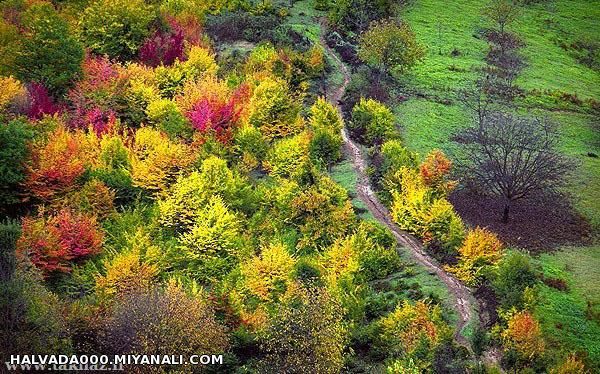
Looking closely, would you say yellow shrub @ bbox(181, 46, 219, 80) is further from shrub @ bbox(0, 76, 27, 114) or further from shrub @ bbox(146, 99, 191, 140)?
shrub @ bbox(0, 76, 27, 114)

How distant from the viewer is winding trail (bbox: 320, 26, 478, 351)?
48.2m

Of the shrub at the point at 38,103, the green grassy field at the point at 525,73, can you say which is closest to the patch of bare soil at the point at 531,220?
the green grassy field at the point at 525,73

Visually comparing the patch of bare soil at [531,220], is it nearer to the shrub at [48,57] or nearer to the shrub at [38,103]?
the shrub at [38,103]

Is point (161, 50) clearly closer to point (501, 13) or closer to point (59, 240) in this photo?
point (59, 240)

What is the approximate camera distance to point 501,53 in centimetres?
9744

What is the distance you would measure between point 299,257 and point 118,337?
1752cm

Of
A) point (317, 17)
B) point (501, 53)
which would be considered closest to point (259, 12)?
point (317, 17)

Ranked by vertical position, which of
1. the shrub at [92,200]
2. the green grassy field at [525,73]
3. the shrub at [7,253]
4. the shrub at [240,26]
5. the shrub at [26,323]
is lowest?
the green grassy field at [525,73]

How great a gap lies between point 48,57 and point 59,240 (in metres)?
30.7

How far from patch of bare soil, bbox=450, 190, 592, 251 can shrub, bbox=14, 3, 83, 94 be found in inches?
1730

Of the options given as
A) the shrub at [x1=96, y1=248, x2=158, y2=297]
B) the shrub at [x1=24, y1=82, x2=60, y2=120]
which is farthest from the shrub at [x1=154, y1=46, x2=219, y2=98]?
the shrub at [x1=96, y1=248, x2=158, y2=297]

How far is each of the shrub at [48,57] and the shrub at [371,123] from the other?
31858mm

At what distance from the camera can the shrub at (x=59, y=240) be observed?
4712 cm

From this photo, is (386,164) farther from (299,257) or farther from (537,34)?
(537,34)
